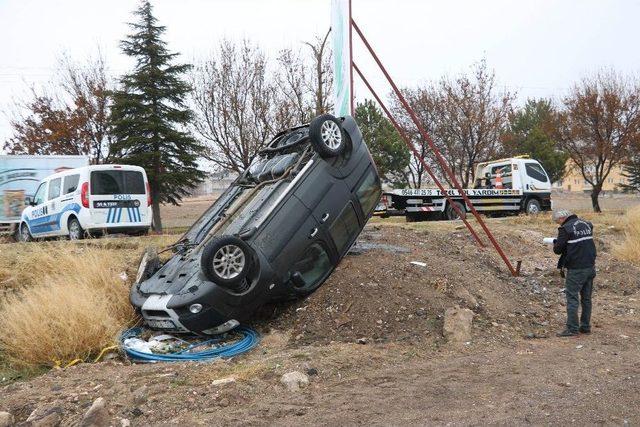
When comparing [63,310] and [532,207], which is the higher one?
[532,207]

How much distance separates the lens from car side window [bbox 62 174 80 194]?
40.7ft

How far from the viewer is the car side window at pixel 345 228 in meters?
6.66

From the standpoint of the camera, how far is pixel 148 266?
712 cm

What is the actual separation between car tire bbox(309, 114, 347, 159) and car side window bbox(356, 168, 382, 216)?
0.57m

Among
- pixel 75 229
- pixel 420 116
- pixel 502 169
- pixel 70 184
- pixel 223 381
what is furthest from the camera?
pixel 420 116

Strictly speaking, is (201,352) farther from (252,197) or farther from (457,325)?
(457,325)

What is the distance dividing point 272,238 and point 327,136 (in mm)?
1464

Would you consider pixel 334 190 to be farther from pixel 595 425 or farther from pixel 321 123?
pixel 595 425

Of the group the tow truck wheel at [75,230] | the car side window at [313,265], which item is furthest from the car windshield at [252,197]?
the tow truck wheel at [75,230]


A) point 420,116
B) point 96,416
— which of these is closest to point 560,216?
point 96,416

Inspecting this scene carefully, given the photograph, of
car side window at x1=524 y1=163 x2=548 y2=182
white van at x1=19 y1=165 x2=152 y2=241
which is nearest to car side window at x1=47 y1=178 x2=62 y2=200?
white van at x1=19 y1=165 x2=152 y2=241

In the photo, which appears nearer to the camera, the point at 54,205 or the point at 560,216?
the point at 560,216

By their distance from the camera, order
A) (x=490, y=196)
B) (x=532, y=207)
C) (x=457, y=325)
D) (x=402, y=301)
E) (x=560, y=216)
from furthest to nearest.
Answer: (x=532, y=207)
(x=490, y=196)
(x=402, y=301)
(x=560, y=216)
(x=457, y=325)

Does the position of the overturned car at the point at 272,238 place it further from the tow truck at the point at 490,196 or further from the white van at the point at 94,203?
the tow truck at the point at 490,196
